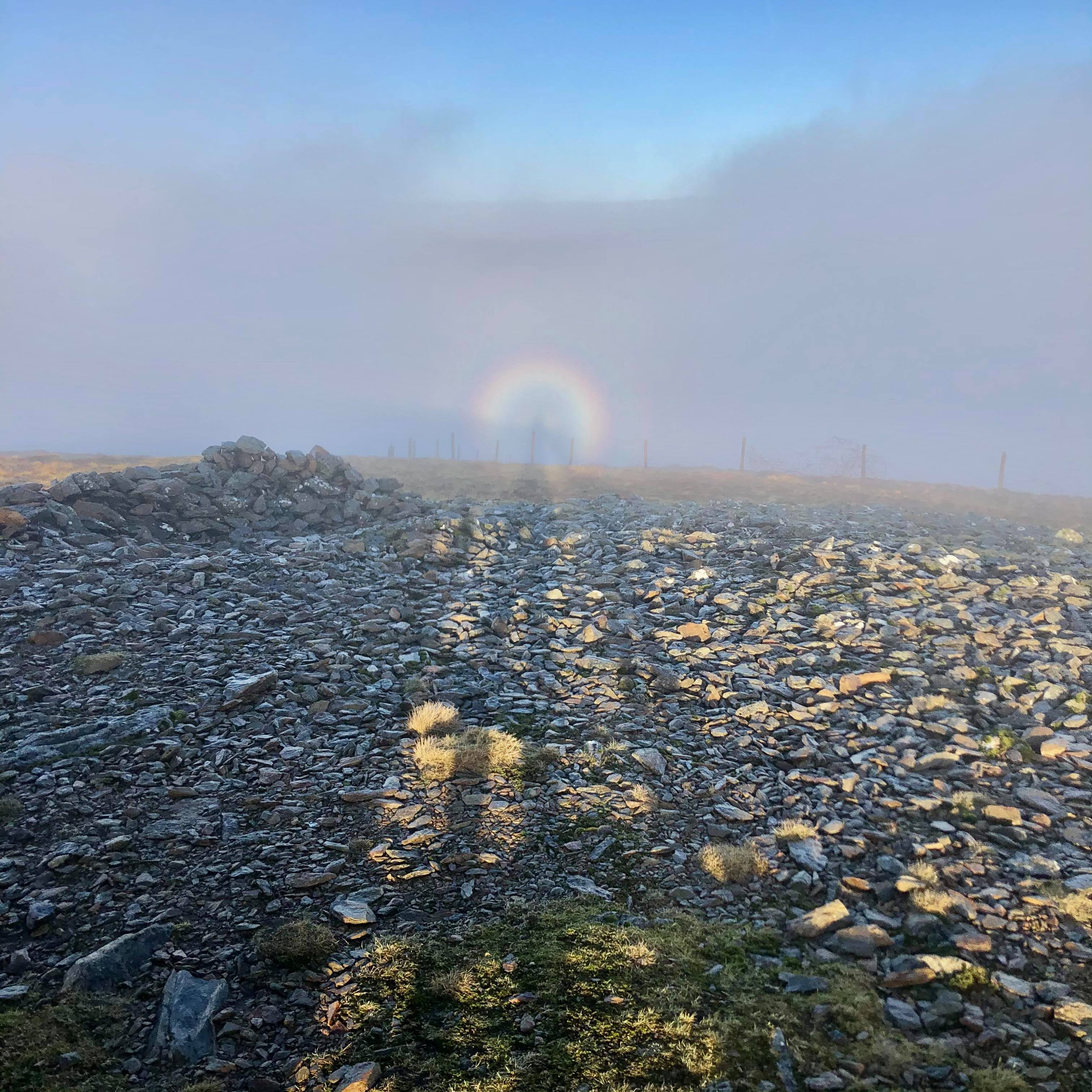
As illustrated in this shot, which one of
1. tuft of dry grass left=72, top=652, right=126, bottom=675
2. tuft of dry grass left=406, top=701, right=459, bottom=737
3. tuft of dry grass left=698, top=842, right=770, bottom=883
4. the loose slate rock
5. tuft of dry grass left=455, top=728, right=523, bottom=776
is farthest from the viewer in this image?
tuft of dry grass left=72, top=652, right=126, bottom=675

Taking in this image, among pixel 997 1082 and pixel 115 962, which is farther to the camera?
pixel 115 962

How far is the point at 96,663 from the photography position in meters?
11.0

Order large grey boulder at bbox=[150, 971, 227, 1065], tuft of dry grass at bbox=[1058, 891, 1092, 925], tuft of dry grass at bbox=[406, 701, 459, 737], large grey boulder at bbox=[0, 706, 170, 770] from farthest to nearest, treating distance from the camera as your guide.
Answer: tuft of dry grass at bbox=[406, 701, 459, 737], large grey boulder at bbox=[0, 706, 170, 770], tuft of dry grass at bbox=[1058, 891, 1092, 925], large grey boulder at bbox=[150, 971, 227, 1065]

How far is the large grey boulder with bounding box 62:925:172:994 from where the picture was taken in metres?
5.43

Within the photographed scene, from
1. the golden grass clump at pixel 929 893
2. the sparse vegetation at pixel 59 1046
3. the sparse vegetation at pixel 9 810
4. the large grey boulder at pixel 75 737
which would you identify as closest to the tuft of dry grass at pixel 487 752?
the sparse vegetation at pixel 59 1046

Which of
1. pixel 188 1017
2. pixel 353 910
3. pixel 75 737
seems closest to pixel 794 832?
pixel 353 910

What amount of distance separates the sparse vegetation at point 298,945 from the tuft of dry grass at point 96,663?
7.30m

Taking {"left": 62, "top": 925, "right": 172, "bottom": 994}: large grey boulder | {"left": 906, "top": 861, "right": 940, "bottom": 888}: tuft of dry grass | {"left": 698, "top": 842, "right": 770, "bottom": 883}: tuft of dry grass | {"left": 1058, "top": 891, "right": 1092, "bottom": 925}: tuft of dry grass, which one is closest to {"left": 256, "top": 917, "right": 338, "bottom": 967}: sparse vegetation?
{"left": 62, "top": 925, "right": 172, "bottom": 994}: large grey boulder

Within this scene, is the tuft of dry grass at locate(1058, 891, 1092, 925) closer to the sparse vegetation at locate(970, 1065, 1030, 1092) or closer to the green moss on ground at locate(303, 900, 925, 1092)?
the sparse vegetation at locate(970, 1065, 1030, 1092)

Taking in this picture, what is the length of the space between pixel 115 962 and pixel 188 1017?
1073mm

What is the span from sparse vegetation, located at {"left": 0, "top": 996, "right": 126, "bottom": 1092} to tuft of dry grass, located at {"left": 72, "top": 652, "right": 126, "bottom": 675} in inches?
275

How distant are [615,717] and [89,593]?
12.3 m

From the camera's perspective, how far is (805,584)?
648 inches

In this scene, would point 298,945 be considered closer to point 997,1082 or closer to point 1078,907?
point 997,1082
